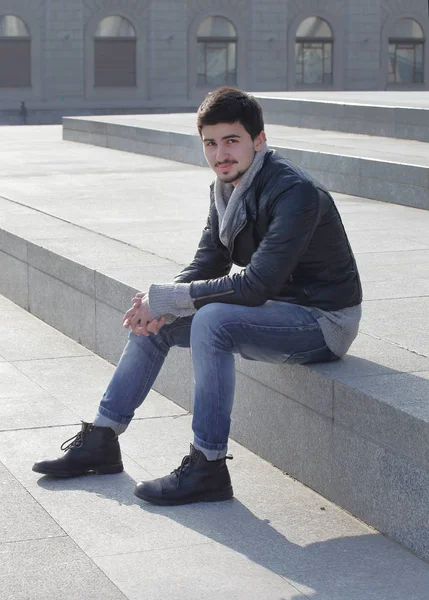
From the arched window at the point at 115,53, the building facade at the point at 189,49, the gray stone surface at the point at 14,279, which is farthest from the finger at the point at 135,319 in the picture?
the arched window at the point at 115,53

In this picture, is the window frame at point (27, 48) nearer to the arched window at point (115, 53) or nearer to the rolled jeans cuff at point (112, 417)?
the arched window at point (115, 53)

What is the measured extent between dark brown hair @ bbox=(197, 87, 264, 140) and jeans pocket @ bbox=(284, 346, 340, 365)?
768mm

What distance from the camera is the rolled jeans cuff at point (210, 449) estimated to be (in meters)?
3.98

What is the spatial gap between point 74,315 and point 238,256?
2536 millimetres

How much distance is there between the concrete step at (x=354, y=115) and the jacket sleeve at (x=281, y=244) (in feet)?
29.3

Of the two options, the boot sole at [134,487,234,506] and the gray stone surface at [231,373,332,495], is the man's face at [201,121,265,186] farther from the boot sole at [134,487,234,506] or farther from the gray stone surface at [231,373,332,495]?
the boot sole at [134,487,234,506]

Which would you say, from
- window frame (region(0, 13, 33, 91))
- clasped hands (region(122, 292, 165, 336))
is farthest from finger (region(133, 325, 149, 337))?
window frame (region(0, 13, 33, 91))

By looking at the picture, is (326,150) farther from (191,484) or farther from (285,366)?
(191,484)

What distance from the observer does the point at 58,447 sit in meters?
4.67

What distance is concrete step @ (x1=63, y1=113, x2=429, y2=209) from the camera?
972 centimetres

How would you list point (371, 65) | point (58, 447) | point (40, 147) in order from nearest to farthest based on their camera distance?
point (58, 447) < point (40, 147) < point (371, 65)

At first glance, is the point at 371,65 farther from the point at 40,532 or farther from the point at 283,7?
the point at 40,532

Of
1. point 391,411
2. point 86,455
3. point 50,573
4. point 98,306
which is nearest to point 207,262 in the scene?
point 86,455

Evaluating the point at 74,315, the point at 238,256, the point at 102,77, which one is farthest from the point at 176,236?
the point at 102,77
